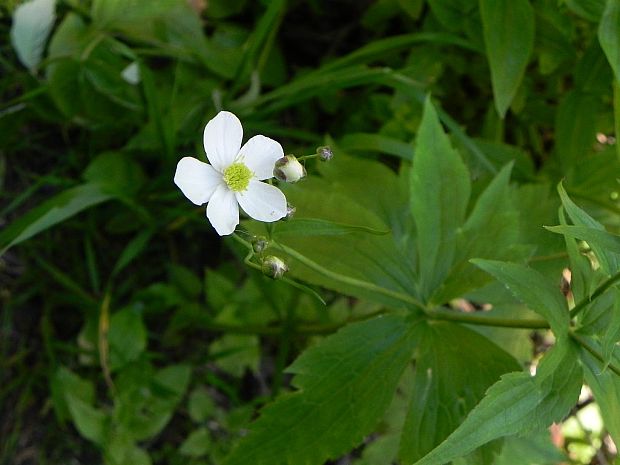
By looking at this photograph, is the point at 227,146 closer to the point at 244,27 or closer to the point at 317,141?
the point at 317,141

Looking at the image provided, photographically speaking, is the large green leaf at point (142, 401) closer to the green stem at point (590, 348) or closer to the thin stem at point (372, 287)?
the thin stem at point (372, 287)

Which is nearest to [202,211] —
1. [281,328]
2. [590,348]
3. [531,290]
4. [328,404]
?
[281,328]

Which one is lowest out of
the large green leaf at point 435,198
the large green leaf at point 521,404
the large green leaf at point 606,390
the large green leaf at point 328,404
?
the large green leaf at point 328,404

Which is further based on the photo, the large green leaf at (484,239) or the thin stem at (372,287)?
the large green leaf at (484,239)

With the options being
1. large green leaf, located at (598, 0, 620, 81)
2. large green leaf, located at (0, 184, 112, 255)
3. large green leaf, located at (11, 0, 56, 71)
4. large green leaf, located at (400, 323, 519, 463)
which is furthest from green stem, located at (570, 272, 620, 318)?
large green leaf, located at (11, 0, 56, 71)

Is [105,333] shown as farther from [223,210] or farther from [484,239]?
[484,239]

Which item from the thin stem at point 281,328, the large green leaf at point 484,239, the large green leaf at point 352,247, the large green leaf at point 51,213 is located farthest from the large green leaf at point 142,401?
the large green leaf at point 484,239

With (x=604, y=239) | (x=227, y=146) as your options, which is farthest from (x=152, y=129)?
(x=604, y=239)
